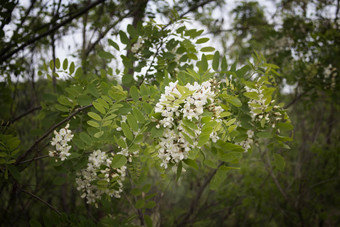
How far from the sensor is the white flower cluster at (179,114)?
3.76 feet

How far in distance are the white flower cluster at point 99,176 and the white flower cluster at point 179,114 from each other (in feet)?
1.71

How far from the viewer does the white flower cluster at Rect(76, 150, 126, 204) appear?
1598 mm

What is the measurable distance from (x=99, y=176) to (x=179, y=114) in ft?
2.55

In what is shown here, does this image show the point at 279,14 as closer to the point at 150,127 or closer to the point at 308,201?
the point at 308,201

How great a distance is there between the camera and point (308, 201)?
11.2ft

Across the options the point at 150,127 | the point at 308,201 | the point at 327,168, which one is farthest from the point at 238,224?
the point at 150,127

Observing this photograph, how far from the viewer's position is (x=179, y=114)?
1.18 m

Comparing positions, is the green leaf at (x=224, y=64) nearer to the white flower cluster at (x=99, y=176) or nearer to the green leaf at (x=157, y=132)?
the green leaf at (x=157, y=132)

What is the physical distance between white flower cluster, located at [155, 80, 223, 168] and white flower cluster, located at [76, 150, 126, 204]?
521 mm

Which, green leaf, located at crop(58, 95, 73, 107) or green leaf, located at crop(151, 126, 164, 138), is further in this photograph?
green leaf, located at crop(58, 95, 73, 107)

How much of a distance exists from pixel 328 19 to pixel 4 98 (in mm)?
4130

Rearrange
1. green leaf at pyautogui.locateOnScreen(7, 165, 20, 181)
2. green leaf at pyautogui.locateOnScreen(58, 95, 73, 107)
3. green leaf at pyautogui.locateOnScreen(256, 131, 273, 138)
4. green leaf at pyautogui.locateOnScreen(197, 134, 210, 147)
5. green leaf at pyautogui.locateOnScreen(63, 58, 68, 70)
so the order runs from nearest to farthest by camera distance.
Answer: green leaf at pyautogui.locateOnScreen(197, 134, 210, 147) < green leaf at pyautogui.locateOnScreen(256, 131, 273, 138) < green leaf at pyautogui.locateOnScreen(7, 165, 20, 181) < green leaf at pyautogui.locateOnScreen(58, 95, 73, 107) < green leaf at pyautogui.locateOnScreen(63, 58, 68, 70)

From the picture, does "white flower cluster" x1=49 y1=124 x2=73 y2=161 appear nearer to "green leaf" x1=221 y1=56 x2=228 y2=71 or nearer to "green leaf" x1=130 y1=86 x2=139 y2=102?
"green leaf" x1=130 y1=86 x2=139 y2=102

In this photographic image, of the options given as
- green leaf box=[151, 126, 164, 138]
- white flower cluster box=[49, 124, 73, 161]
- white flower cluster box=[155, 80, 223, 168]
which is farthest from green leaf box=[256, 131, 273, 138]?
white flower cluster box=[49, 124, 73, 161]
